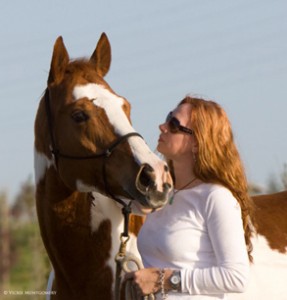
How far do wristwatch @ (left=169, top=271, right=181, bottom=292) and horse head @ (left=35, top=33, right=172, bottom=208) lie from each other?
776 millimetres

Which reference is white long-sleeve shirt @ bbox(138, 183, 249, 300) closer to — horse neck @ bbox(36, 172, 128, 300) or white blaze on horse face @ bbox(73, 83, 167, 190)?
white blaze on horse face @ bbox(73, 83, 167, 190)

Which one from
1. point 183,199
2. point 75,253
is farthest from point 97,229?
point 183,199

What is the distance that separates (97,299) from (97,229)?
0.40 m

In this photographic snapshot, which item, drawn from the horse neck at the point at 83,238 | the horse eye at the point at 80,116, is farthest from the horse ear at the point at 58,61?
the horse neck at the point at 83,238

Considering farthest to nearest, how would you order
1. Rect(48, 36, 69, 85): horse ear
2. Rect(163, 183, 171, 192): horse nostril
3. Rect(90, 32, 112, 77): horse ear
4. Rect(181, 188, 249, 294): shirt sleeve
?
Rect(90, 32, 112, 77): horse ear
Rect(48, 36, 69, 85): horse ear
Rect(163, 183, 171, 192): horse nostril
Rect(181, 188, 249, 294): shirt sleeve

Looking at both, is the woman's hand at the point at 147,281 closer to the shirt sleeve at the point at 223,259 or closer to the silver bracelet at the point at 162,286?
the silver bracelet at the point at 162,286

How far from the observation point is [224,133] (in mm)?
3721

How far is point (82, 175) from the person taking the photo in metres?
4.88

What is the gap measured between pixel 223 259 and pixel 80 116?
169cm

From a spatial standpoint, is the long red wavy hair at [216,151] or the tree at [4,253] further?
the tree at [4,253]

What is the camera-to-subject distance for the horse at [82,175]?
4.75 metres

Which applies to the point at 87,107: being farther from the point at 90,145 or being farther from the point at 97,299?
the point at 97,299

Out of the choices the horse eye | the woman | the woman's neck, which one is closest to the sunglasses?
the woman

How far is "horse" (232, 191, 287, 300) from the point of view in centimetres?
521
